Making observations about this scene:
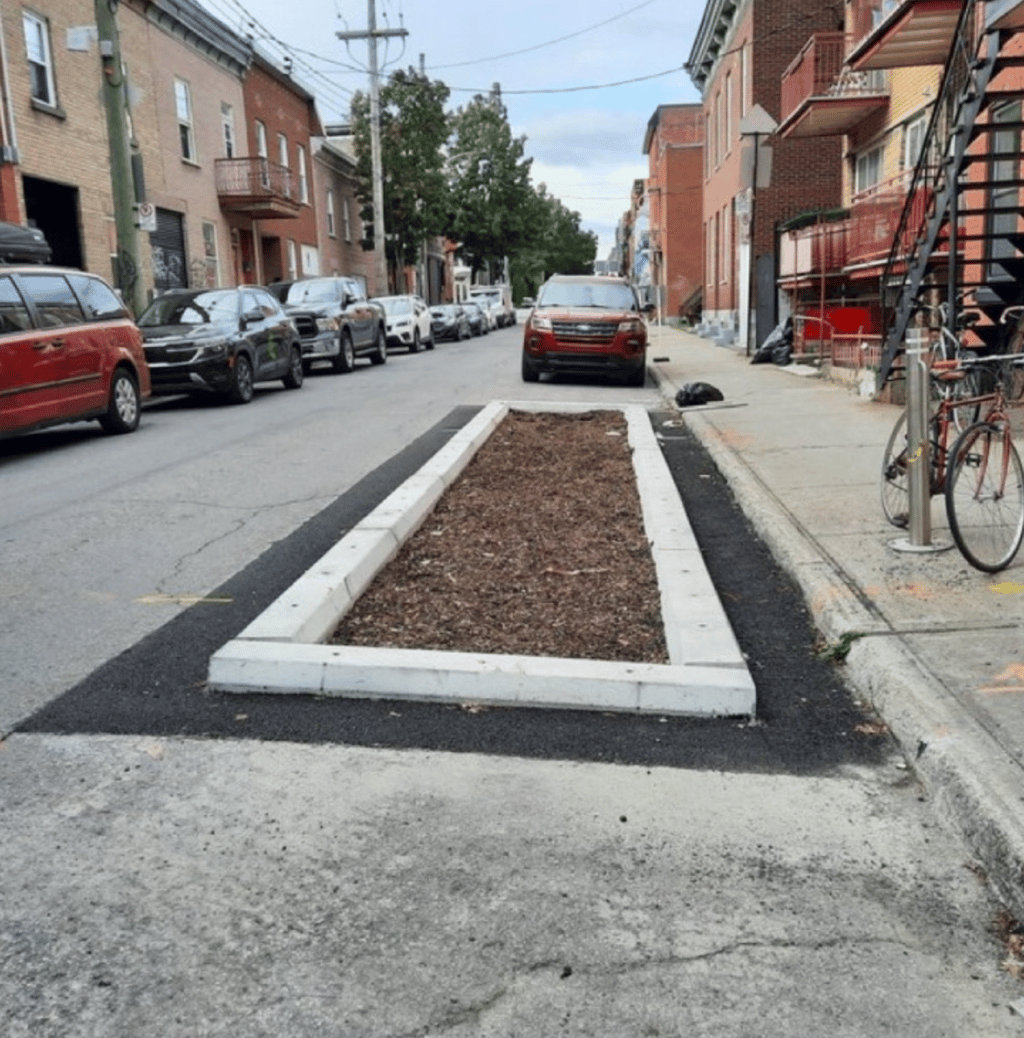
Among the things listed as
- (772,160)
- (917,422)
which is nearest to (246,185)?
(772,160)

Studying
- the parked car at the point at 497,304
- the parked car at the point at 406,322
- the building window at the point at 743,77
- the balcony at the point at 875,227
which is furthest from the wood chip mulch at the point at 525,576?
the parked car at the point at 497,304

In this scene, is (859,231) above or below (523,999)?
above

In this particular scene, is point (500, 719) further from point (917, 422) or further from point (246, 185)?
point (246, 185)

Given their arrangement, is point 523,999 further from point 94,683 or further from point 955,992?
point 94,683

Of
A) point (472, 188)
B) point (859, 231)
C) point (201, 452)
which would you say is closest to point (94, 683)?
point (201, 452)

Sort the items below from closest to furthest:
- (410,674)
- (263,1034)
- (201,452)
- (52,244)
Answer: (263,1034), (410,674), (201,452), (52,244)

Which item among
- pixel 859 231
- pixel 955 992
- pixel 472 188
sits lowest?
pixel 955 992

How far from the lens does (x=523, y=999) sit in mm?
2418

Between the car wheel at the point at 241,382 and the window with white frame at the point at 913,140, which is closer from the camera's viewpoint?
the car wheel at the point at 241,382

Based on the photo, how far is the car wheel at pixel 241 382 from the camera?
15.4 metres

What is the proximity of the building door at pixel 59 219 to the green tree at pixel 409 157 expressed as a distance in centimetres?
2481

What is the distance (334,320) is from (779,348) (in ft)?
28.2

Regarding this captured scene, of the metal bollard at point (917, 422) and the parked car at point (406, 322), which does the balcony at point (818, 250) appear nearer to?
the parked car at point (406, 322)

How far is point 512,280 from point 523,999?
399 ft
